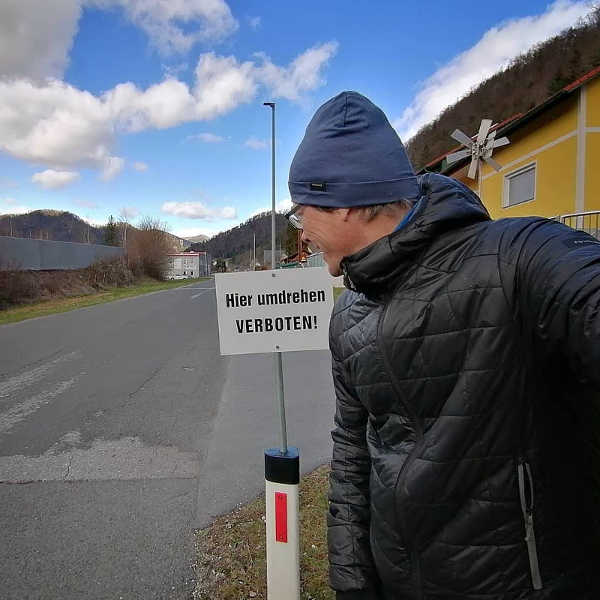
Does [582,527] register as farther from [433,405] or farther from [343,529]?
[343,529]

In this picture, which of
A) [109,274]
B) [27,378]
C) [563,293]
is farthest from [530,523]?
[109,274]

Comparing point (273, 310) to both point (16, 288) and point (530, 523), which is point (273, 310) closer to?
point (530, 523)

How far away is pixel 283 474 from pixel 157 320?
14.9 meters

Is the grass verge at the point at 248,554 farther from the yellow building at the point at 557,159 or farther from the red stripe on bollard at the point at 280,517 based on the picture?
the yellow building at the point at 557,159

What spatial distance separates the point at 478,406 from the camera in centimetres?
109

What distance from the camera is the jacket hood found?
113cm

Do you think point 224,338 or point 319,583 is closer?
point 224,338

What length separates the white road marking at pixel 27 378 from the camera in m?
7.35

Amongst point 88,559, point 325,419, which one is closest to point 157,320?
point 325,419

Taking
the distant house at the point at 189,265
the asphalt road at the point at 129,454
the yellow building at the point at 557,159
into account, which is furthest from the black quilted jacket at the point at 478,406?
the distant house at the point at 189,265

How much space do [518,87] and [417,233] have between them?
73206 mm

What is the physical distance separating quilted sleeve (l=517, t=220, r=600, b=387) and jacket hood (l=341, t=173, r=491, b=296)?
16 cm

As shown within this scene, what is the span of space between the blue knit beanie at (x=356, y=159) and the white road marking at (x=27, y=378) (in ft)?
Result: 23.8

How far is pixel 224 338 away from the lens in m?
2.51
